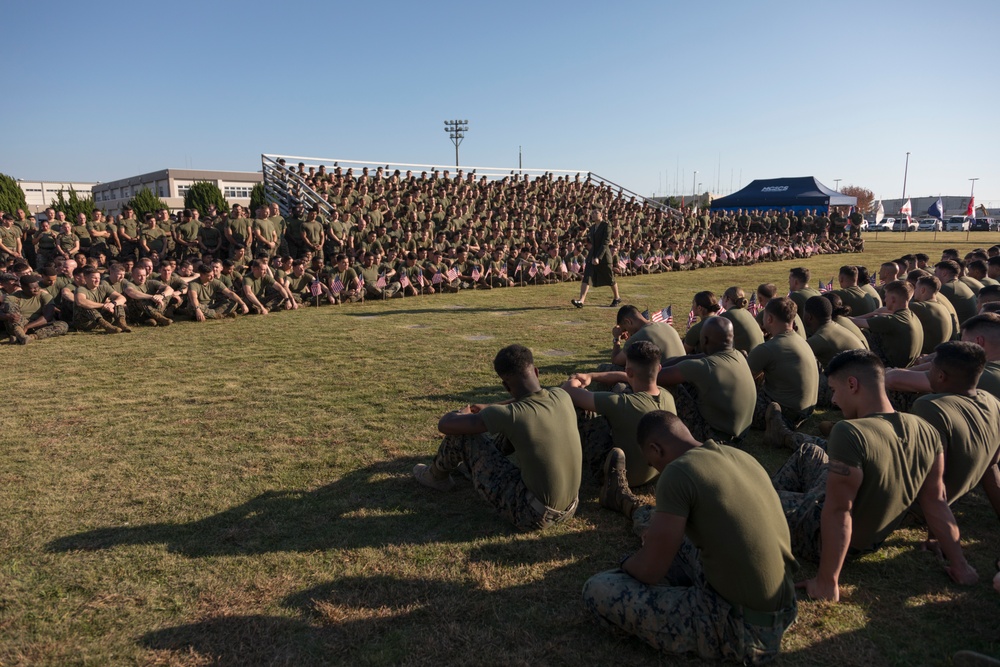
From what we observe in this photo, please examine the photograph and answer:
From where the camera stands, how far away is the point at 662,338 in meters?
5.68

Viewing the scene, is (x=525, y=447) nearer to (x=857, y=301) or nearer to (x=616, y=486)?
(x=616, y=486)

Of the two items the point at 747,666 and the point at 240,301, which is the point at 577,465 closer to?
the point at 747,666

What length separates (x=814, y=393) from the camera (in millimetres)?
5602

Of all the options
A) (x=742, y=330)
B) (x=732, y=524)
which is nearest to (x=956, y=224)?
(x=742, y=330)

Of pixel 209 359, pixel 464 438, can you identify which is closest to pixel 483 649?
pixel 464 438

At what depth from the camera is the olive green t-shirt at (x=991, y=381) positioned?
13.2 ft

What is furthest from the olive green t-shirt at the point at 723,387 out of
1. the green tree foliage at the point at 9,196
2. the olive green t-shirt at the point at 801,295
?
the green tree foliage at the point at 9,196

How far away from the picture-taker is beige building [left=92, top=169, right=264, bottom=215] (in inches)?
2504

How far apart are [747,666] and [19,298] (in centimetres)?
1167

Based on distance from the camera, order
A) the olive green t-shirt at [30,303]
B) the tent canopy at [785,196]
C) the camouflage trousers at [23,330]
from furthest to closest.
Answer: the tent canopy at [785,196]
the olive green t-shirt at [30,303]
the camouflage trousers at [23,330]

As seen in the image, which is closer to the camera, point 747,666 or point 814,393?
point 747,666

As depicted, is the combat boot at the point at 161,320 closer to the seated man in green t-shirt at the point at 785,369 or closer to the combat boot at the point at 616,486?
the combat boot at the point at 616,486

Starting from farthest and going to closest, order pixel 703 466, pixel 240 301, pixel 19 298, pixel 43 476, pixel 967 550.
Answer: pixel 240 301, pixel 19 298, pixel 43 476, pixel 967 550, pixel 703 466

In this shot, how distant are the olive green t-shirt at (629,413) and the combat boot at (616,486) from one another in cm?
9
